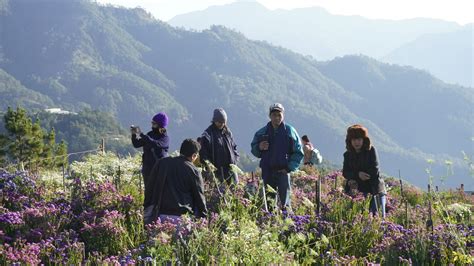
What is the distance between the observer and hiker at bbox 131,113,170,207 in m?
6.61

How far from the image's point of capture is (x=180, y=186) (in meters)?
5.09

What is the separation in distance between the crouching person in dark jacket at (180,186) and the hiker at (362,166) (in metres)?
2.06

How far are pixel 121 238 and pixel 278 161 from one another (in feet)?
7.29

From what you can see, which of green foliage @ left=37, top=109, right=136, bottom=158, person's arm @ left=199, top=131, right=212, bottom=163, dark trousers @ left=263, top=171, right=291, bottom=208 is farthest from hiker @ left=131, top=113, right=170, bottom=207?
green foliage @ left=37, top=109, right=136, bottom=158

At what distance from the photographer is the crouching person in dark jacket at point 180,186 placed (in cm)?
509

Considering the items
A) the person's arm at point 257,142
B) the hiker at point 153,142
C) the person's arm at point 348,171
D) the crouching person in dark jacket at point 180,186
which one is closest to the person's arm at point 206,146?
the hiker at point 153,142

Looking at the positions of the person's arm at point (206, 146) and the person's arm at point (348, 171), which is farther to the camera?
the person's arm at point (206, 146)

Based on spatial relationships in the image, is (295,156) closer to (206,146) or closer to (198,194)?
(206,146)

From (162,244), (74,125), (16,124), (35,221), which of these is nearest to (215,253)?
(162,244)

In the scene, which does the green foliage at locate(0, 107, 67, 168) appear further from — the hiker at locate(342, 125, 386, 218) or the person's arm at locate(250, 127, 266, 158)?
the hiker at locate(342, 125, 386, 218)

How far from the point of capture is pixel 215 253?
3867 millimetres

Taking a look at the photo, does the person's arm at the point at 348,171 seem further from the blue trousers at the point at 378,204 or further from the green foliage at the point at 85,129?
the green foliage at the point at 85,129

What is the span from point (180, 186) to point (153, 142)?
1638 millimetres

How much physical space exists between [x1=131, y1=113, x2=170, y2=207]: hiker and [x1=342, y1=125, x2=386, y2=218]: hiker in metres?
2.10
